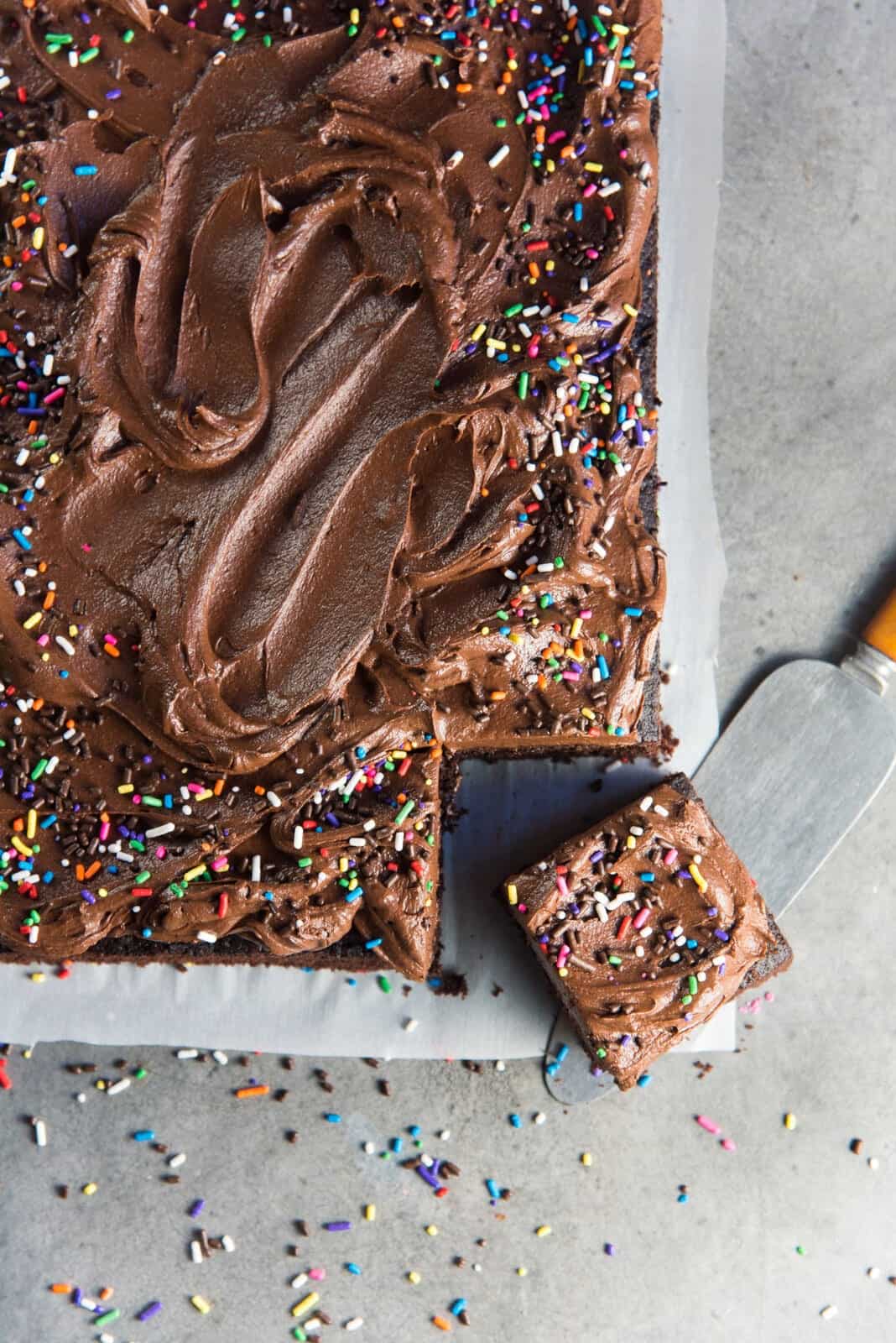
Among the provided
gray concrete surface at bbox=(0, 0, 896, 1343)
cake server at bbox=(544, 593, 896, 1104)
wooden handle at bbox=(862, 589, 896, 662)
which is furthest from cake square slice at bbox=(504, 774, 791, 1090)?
wooden handle at bbox=(862, 589, 896, 662)

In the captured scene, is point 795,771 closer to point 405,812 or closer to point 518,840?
point 518,840

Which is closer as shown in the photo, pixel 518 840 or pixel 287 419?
pixel 287 419

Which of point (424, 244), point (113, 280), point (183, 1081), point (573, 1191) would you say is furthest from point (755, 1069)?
point (113, 280)

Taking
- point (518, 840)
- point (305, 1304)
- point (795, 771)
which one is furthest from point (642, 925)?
point (305, 1304)

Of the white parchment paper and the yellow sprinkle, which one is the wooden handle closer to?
the white parchment paper

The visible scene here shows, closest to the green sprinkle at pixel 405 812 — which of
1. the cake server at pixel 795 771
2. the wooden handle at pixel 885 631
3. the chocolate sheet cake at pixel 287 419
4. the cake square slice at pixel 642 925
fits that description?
the chocolate sheet cake at pixel 287 419

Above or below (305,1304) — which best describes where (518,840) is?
above

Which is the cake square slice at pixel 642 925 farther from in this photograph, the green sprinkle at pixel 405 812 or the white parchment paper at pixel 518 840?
the green sprinkle at pixel 405 812
